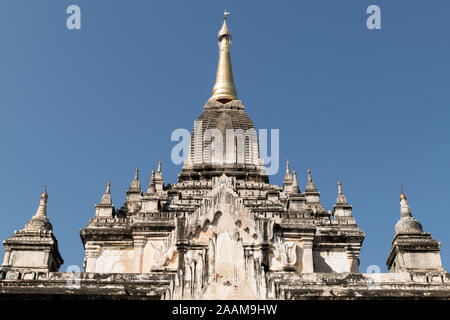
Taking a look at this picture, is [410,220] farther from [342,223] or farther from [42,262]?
[42,262]

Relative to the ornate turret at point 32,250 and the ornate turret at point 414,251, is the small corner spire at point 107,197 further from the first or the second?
the ornate turret at point 414,251

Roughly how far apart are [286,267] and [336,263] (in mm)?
5483

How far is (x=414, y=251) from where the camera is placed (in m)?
31.4

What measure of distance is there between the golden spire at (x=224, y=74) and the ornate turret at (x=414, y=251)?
22592mm

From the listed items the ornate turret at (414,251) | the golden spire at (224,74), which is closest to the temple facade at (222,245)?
the ornate turret at (414,251)

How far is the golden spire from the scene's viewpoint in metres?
51.8

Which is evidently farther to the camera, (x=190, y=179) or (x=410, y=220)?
(x=190, y=179)

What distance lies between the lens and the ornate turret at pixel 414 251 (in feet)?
101

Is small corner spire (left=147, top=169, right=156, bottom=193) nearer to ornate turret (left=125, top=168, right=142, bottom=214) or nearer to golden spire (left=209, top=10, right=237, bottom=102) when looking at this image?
ornate turret (left=125, top=168, right=142, bottom=214)

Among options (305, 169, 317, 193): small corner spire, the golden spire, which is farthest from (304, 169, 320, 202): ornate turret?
the golden spire
